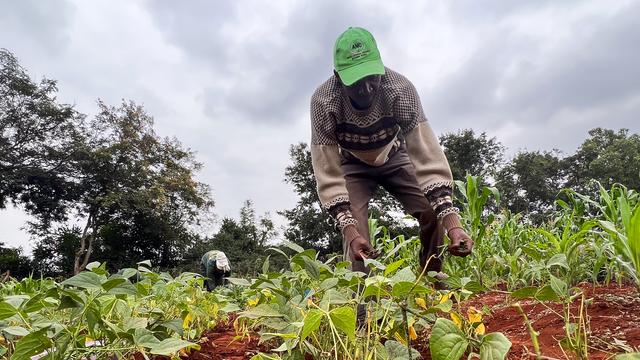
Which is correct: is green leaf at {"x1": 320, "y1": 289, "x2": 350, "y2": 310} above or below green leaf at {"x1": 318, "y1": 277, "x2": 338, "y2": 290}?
below

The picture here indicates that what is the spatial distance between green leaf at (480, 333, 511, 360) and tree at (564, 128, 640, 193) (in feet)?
73.9

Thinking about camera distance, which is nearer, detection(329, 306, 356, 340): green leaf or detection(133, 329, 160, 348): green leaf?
detection(329, 306, 356, 340): green leaf

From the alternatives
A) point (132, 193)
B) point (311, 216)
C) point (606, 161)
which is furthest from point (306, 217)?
point (606, 161)

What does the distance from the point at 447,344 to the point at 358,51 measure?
1.35 metres

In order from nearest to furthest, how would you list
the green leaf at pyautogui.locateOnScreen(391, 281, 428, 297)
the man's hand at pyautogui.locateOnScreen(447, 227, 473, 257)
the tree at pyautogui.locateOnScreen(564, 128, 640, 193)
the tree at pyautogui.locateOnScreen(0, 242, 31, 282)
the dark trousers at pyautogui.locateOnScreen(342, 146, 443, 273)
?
the green leaf at pyautogui.locateOnScreen(391, 281, 428, 297) → the man's hand at pyautogui.locateOnScreen(447, 227, 473, 257) → the dark trousers at pyautogui.locateOnScreen(342, 146, 443, 273) → the tree at pyautogui.locateOnScreen(0, 242, 31, 282) → the tree at pyautogui.locateOnScreen(564, 128, 640, 193)

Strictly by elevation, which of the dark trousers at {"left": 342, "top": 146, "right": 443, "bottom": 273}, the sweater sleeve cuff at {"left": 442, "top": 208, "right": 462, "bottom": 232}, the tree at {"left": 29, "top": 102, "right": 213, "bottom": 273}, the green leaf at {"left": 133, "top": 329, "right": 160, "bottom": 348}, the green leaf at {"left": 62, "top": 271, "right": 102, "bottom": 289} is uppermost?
the tree at {"left": 29, "top": 102, "right": 213, "bottom": 273}

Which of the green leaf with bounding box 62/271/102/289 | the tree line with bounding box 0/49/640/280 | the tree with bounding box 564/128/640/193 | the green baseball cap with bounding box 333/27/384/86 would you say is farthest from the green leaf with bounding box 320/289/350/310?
the tree with bounding box 564/128/640/193

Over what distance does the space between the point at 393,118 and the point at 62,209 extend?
1993 centimetres

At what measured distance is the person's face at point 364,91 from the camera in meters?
1.91

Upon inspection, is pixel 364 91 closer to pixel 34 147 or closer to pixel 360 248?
pixel 360 248

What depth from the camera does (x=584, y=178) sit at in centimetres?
2594

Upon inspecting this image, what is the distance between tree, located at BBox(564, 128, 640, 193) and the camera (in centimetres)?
2239

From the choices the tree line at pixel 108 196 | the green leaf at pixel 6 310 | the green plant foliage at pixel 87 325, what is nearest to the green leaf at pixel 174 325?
the green plant foliage at pixel 87 325

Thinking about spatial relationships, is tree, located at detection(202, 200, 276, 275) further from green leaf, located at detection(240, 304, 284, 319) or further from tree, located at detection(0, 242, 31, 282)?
green leaf, located at detection(240, 304, 284, 319)
